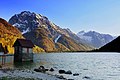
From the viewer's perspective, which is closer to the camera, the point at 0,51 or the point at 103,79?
the point at 103,79

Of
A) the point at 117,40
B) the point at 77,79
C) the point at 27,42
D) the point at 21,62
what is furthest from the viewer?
the point at 27,42

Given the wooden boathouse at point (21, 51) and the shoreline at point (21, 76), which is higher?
the wooden boathouse at point (21, 51)

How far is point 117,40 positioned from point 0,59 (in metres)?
44.2

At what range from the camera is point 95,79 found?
204 ft

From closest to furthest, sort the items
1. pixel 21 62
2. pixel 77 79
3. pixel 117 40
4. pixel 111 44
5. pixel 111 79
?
1. pixel 77 79
2. pixel 111 79
3. pixel 117 40
4. pixel 111 44
5. pixel 21 62

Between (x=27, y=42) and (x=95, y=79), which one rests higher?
(x=27, y=42)

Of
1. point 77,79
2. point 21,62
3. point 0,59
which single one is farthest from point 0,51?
point 77,79

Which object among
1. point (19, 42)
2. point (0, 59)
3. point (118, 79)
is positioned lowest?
point (118, 79)

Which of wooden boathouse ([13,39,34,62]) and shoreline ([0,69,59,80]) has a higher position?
wooden boathouse ([13,39,34,62])

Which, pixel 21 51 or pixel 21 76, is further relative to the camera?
pixel 21 51

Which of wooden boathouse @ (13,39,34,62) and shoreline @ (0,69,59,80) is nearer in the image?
shoreline @ (0,69,59,80)

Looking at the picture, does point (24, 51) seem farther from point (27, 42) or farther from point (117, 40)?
point (117, 40)

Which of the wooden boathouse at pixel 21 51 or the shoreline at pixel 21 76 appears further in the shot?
the wooden boathouse at pixel 21 51

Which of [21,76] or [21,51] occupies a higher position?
[21,51]
